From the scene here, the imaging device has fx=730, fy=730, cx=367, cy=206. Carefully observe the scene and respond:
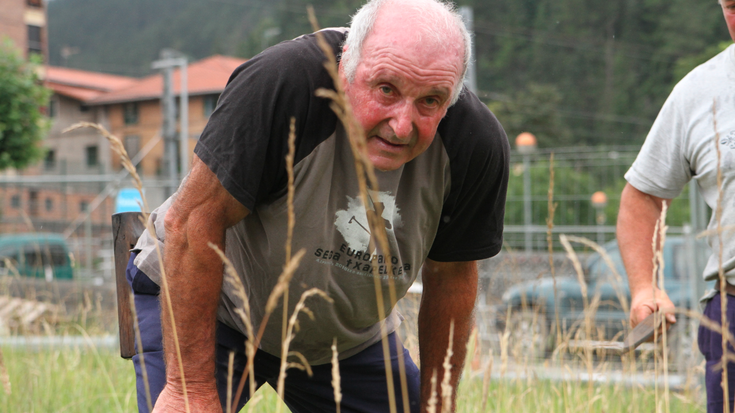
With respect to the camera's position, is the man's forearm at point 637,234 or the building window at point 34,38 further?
the building window at point 34,38

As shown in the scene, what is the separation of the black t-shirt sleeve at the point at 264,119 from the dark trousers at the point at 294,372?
0.67 meters

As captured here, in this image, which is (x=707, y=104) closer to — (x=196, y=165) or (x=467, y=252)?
(x=467, y=252)

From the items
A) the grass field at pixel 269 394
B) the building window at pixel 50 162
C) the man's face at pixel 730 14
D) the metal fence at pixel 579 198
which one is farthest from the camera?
the building window at pixel 50 162

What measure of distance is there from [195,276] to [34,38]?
163ft

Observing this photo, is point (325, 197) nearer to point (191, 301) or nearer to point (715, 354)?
A: point (191, 301)

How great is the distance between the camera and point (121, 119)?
2581 inches

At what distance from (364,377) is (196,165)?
3.50 feet

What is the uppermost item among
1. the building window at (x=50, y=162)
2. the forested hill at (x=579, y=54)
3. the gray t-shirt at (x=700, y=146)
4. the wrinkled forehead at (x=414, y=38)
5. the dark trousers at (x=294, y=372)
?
the forested hill at (x=579, y=54)

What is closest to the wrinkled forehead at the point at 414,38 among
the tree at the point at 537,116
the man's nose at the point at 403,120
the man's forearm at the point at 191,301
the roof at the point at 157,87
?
the man's nose at the point at 403,120

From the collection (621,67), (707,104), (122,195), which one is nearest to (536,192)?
(122,195)

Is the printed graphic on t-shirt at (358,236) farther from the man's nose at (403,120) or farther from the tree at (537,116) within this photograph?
the tree at (537,116)

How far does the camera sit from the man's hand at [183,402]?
1.82 meters

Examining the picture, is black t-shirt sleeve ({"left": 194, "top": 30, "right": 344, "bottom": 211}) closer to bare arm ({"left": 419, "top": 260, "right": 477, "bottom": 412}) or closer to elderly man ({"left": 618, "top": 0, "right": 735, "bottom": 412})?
bare arm ({"left": 419, "top": 260, "right": 477, "bottom": 412})

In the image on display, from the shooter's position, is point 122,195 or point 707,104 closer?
point 707,104
